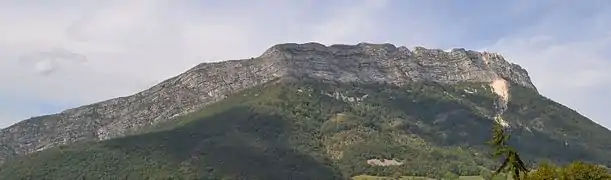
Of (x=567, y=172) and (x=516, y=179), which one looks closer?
(x=516, y=179)

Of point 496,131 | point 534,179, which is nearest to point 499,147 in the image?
point 496,131

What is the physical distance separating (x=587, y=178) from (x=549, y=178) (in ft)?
10.9

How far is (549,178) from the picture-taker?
71500mm

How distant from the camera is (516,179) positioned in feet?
164

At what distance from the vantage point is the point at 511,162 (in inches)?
1969

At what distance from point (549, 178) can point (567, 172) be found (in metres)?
1.63

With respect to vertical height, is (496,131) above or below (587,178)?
above

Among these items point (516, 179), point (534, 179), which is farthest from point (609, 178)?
point (516, 179)

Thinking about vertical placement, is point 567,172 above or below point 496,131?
below

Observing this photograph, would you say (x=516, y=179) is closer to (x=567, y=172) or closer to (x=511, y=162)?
(x=511, y=162)

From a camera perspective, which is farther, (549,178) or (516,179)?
(549,178)

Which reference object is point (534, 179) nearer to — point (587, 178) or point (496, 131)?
point (587, 178)

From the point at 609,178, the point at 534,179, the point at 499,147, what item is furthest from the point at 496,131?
the point at 609,178

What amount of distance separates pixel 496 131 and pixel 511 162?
2.14 m
